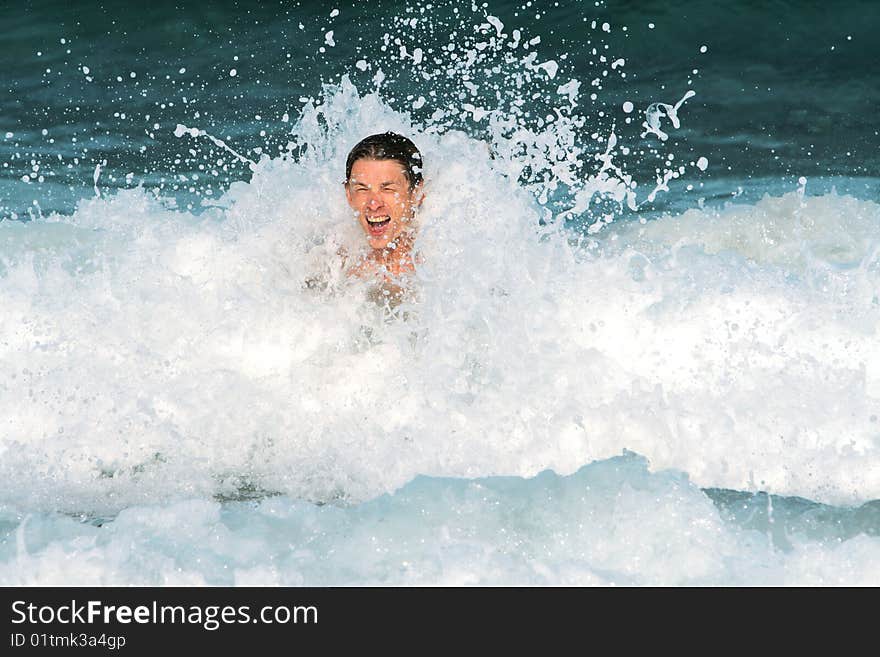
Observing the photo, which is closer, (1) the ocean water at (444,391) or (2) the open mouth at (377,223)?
(1) the ocean water at (444,391)

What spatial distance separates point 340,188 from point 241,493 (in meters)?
2.20

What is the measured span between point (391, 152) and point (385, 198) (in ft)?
0.69

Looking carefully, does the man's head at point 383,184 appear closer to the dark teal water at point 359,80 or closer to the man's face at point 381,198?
the man's face at point 381,198

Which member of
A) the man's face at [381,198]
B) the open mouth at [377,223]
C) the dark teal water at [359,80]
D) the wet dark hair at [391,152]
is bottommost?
the open mouth at [377,223]

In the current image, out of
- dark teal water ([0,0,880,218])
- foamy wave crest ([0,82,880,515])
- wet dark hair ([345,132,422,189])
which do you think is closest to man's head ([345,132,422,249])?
wet dark hair ([345,132,422,189])

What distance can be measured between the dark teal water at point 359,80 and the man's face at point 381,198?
4107 millimetres

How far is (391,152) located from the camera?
16.9ft

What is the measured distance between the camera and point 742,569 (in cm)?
338

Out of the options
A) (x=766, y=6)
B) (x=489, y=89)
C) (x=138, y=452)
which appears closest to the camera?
(x=138, y=452)

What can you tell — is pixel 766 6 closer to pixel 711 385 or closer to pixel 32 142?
pixel 32 142

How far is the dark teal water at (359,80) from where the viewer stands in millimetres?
10492

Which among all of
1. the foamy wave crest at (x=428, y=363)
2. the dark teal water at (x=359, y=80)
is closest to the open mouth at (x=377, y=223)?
the foamy wave crest at (x=428, y=363)

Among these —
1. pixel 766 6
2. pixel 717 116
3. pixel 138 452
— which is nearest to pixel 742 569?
pixel 138 452

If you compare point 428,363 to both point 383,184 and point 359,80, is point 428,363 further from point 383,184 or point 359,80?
point 359,80
